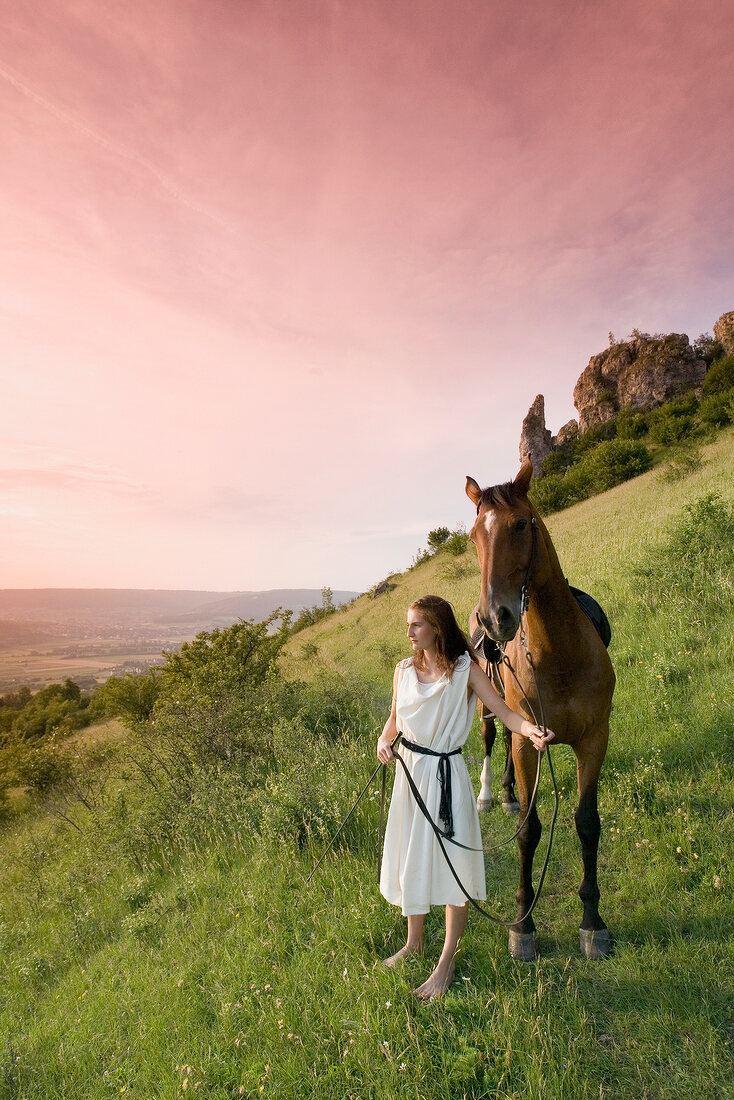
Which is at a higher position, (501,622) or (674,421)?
(674,421)

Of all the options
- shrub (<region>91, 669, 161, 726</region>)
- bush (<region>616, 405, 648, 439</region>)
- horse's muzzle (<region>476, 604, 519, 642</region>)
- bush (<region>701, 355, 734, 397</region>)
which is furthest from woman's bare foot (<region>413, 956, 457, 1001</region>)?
bush (<region>616, 405, 648, 439</region>)

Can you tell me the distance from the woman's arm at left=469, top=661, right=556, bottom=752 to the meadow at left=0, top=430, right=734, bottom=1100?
5.04 feet

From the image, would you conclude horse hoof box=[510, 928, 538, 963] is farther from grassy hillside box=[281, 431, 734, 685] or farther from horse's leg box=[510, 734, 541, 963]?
grassy hillside box=[281, 431, 734, 685]

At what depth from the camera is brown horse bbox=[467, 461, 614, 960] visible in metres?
3.40

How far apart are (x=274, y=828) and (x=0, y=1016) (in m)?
2.96

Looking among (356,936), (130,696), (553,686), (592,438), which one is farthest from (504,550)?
(592,438)

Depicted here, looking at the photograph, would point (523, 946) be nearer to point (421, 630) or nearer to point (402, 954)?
point (402, 954)

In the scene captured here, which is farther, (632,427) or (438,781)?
(632,427)

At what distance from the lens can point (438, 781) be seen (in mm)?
3287

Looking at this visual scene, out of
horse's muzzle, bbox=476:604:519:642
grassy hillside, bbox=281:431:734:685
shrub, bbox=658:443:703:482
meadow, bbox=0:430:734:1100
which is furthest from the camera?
shrub, bbox=658:443:703:482

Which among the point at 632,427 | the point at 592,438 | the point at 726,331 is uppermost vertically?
the point at 726,331

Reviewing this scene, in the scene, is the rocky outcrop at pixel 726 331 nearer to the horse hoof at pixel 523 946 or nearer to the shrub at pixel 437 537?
the shrub at pixel 437 537

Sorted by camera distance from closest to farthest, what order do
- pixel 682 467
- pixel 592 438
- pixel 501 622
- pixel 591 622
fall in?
1. pixel 501 622
2. pixel 591 622
3. pixel 682 467
4. pixel 592 438

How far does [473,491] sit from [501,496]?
26 centimetres
